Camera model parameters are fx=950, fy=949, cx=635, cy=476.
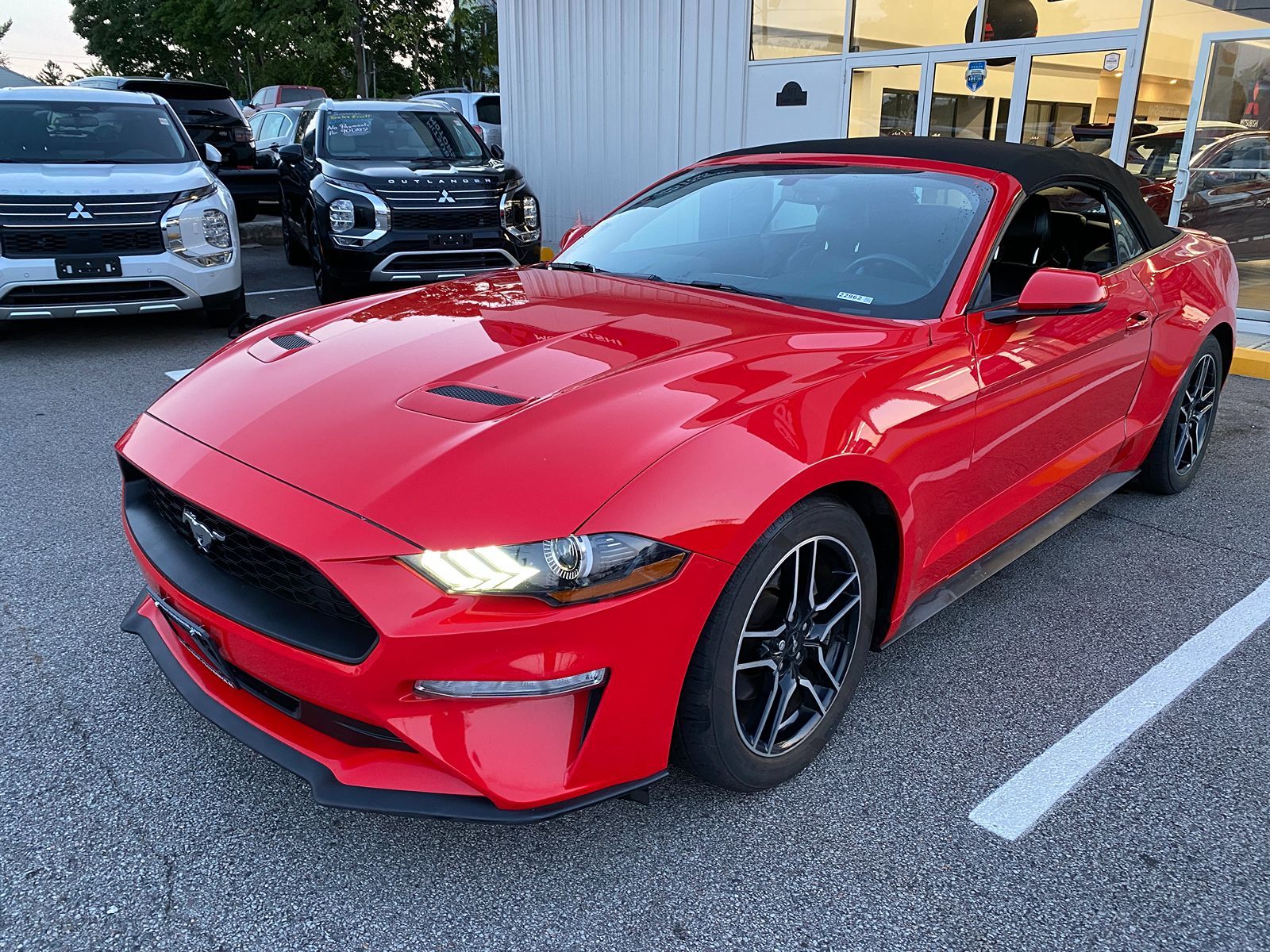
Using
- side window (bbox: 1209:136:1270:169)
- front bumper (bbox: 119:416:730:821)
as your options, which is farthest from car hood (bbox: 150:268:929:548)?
side window (bbox: 1209:136:1270:169)

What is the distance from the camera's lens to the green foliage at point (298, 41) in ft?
86.7

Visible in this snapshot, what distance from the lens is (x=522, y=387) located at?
2.28 meters

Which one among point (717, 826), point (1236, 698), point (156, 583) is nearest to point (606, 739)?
point (717, 826)

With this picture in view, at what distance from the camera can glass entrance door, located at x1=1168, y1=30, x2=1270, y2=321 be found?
301 inches

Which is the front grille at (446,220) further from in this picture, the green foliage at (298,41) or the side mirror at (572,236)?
the green foliage at (298,41)

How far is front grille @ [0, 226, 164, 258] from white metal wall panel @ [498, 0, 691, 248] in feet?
18.8

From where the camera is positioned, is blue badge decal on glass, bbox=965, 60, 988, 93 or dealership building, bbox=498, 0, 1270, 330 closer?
dealership building, bbox=498, 0, 1270, 330

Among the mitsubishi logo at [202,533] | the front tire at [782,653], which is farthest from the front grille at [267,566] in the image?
the front tire at [782,653]

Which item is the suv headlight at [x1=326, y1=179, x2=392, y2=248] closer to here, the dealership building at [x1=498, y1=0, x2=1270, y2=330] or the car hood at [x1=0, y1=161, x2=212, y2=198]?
the car hood at [x1=0, y1=161, x2=212, y2=198]

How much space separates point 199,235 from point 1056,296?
6143 mm

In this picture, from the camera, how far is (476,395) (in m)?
2.26

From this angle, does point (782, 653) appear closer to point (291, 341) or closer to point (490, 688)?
point (490, 688)

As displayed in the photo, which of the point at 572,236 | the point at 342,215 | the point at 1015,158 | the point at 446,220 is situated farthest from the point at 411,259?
the point at 1015,158

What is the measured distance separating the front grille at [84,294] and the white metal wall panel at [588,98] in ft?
19.0
